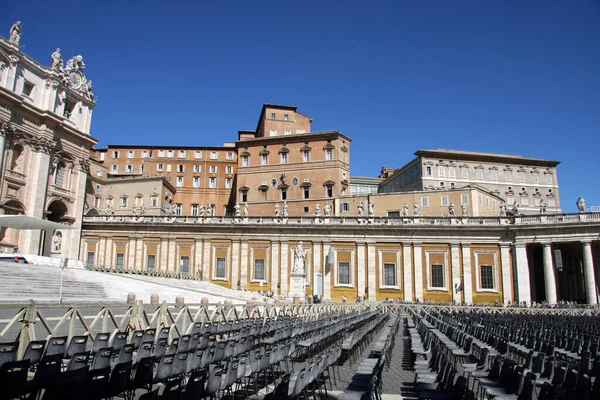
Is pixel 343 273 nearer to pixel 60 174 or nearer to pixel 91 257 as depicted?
pixel 91 257

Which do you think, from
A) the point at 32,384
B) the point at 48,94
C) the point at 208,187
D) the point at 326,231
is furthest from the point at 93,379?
the point at 208,187

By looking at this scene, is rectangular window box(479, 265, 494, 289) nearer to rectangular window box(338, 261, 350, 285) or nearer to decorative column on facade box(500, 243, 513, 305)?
decorative column on facade box(500, 243, 513, 305)

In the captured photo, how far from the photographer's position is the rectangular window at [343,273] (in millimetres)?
40344

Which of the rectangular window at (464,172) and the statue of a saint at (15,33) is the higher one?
the statue of a saint at (15,33)

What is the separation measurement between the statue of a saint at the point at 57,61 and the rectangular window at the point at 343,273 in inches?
1367

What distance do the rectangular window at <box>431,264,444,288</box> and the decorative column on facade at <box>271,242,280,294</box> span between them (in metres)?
13.8

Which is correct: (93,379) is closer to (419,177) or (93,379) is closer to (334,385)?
(334,385)

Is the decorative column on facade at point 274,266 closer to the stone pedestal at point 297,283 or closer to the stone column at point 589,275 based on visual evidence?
the stone pedestal at point 297,283

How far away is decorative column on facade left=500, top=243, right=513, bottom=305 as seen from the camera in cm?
3723

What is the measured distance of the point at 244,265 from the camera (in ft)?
137

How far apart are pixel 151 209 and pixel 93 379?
55.3m

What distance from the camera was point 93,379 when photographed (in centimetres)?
609

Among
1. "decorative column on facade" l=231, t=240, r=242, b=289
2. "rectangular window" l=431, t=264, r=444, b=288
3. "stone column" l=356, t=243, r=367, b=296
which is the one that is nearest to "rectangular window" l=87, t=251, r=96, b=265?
"decorative column on facade" l=231, t=240, r=242, b=289

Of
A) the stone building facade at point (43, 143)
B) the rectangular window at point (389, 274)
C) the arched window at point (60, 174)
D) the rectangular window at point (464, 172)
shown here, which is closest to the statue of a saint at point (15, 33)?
the stone building facade at point (43, 143)
